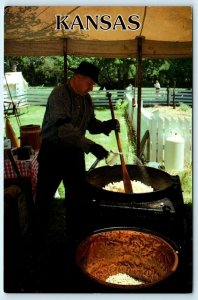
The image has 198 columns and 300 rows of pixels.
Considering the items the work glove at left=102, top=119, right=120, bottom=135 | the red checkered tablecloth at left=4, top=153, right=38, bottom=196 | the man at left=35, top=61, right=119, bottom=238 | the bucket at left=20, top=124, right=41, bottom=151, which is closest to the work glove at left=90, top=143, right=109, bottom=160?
the man at left=35, top=61, right=119, bottom=238

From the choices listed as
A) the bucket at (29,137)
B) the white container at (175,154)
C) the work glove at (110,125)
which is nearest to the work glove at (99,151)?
the work glove at (110,125)

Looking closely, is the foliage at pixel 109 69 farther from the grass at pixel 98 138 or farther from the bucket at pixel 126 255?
the bucket at pixel 126 255

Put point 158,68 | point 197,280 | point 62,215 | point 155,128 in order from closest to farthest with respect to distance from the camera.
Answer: point 197,280 < point 62,215 < point 158,68 < point 155,128

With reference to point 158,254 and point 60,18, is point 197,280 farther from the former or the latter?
point 60,18

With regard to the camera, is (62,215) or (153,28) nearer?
(153,28)

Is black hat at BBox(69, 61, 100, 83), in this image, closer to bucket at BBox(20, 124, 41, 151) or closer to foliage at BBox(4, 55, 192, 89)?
foliage at BBox(4, 55, 192, 89)

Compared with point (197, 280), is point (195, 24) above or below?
above

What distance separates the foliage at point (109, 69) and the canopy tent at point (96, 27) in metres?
0.09

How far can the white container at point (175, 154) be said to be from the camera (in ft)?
12.6

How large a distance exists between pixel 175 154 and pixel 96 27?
204cm

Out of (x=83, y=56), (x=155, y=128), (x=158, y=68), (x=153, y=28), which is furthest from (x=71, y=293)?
(x=155, y=128)

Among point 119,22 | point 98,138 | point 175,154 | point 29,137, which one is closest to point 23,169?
point 29,137

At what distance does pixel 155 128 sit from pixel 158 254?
2.75 metres

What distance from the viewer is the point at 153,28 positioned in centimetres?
273
